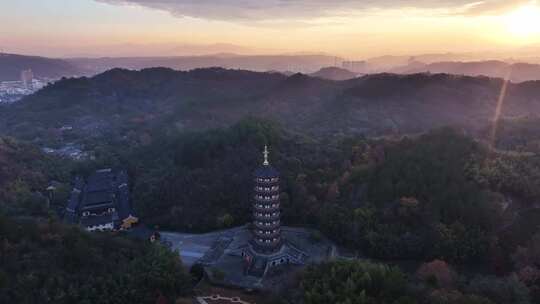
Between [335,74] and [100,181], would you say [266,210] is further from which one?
[335,74]

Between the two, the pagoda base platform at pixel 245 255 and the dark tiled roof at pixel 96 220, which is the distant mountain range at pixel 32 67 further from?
the pagoda base platform at pixel 245 255

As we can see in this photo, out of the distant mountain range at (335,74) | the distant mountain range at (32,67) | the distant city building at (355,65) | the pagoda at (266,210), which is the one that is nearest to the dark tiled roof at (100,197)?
the pagoda at (266,210)

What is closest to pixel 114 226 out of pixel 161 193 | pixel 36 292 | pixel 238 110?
pixel 161 193

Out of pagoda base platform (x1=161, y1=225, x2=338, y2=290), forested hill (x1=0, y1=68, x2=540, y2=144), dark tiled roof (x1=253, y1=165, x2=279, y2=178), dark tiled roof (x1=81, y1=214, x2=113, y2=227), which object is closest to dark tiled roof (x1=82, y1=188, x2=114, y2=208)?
dark tiled roof (x1=81, y1=214, x2=113, y2=227)

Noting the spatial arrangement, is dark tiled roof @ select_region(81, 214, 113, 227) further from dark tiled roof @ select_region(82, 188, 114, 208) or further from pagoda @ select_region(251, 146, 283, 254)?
pagoda @ select_region(251, 146, 283, 254)

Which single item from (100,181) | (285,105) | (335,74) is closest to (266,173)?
(100,181)

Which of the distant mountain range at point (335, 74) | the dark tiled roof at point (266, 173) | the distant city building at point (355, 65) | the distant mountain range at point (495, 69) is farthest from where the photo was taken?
the distant city building at point (355, 65)

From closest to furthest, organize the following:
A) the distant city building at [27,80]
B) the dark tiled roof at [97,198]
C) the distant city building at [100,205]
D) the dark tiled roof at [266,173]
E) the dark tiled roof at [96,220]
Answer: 1. the dark tiled roof at [266,173]
2. the dark tiled roof at [96,220]
3. the distant city building at [100,205]
4. the dark tiled roof at [97,198]
5. the distant city building at [27,80]

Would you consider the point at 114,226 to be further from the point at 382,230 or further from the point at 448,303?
the point at 448,303
